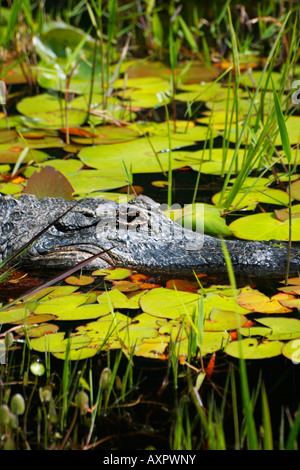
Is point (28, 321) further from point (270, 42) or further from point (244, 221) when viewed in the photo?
point (270, 42)

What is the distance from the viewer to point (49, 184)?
11.4 ft

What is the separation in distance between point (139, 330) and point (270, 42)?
5.56m

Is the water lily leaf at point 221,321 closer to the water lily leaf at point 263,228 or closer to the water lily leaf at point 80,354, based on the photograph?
the water lily leaf at point 80,354

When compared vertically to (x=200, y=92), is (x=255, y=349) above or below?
below

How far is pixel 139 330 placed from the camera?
225 centimetres

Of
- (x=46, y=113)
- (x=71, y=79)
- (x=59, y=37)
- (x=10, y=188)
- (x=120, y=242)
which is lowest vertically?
(x=120, y=242)

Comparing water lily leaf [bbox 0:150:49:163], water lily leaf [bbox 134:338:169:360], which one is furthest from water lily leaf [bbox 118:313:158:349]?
water lily leaf [bbox 0:150:49:163]

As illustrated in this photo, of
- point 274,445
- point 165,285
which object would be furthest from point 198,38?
point 274,445

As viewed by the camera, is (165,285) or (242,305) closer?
(242,305)

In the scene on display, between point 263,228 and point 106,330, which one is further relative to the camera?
point 263,228

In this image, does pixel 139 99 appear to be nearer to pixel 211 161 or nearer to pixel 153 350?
pixel 211 161

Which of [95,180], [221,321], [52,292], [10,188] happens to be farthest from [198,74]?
[221,321]

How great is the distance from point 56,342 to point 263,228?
1.44 metres

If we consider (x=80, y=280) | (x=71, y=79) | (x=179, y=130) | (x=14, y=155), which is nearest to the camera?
(x=80, y=280)
